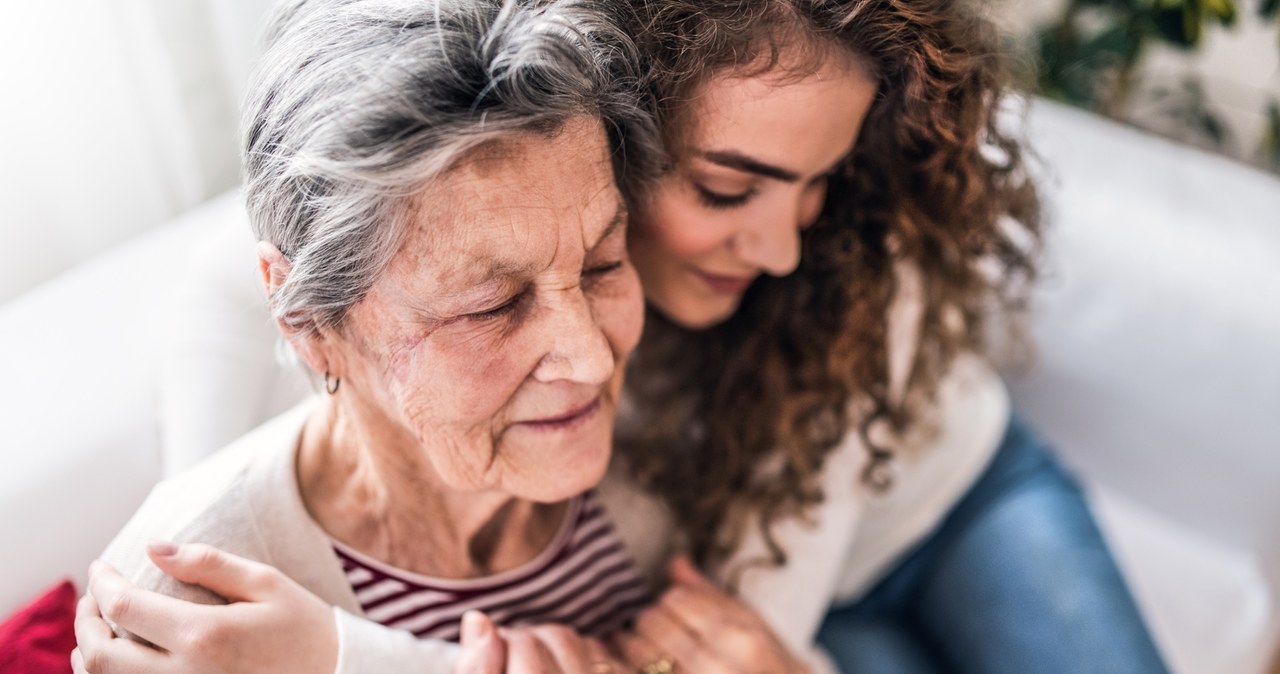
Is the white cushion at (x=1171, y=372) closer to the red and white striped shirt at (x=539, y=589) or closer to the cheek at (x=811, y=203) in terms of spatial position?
the cheek at (x=811, y=203)

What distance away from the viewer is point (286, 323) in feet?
3.12

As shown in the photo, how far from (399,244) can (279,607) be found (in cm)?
34

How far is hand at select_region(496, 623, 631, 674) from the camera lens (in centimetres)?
106

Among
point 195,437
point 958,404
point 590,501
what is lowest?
point 958,404

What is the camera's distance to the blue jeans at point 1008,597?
143cm

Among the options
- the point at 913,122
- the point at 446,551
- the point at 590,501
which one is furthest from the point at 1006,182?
the point at 446,551

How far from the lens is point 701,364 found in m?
1.55

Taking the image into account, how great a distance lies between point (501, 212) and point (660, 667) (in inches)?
23.3

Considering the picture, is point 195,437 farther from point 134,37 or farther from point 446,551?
point 134,37

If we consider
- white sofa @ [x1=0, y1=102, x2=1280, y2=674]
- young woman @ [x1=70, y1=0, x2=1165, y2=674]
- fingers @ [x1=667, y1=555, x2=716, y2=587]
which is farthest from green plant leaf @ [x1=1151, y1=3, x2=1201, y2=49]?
fingers @ [x1=667, y1=555, x2=716, y2=587]

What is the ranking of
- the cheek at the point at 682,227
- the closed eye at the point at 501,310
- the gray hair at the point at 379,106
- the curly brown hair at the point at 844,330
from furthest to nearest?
the curly brown hair at the point at 844,330
the cheek at the point at 682,227
the closed eye at the point at 501,310
the gray hair at the point at 379,106

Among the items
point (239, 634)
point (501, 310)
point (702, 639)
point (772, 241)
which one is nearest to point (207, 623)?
point (239, 634)

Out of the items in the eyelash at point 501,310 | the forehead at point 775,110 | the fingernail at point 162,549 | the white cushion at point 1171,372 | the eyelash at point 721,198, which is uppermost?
the forehead at point 775,110

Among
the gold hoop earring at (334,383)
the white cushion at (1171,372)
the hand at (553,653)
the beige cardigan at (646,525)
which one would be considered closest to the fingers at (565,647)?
the hand at (553,653)
